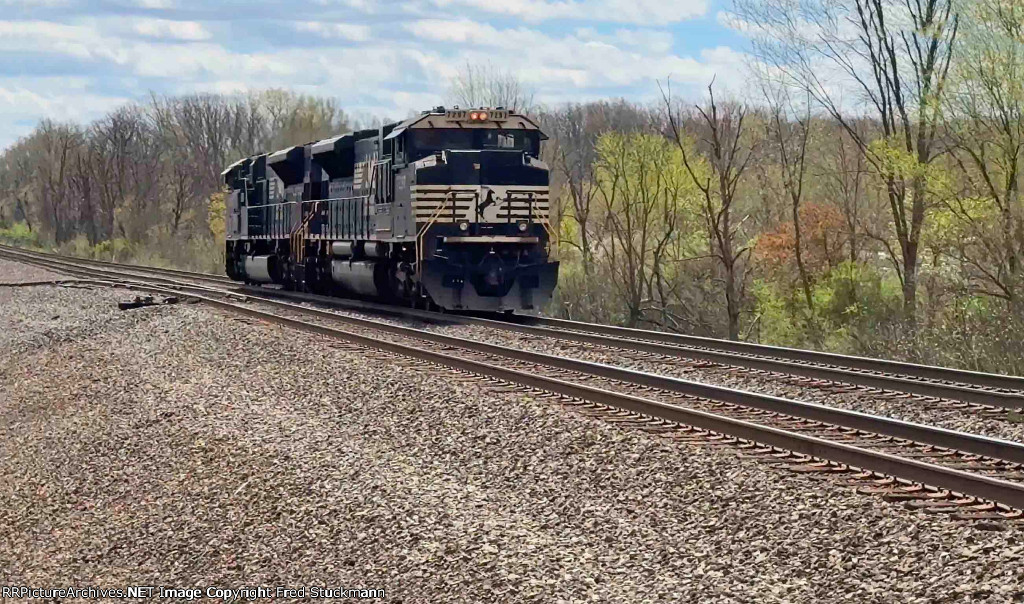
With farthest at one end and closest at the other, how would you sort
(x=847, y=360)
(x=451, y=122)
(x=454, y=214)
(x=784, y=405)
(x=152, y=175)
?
(x=152, y=175) → (x=451, y=122) → (x=454, y=214) → (x=847, y=360) → (x=784, y=405)

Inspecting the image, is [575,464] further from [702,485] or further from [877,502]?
[877,502]

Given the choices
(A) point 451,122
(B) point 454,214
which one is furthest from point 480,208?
(A) point 451,122

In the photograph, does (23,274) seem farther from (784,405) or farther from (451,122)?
(784,405)

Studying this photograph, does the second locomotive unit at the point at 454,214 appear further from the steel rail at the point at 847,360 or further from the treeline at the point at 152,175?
the treeline at the point at 152,175

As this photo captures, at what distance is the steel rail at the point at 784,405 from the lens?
757 centimetres

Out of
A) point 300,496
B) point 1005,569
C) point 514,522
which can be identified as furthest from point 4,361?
point 1005,569

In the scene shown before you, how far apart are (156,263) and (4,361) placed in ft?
103

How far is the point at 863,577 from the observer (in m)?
5.42

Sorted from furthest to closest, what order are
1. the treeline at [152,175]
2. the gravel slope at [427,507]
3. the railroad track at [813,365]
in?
the treeline at [152,175] → the railroad track at [813,365] → the gravel slope at [427,507]

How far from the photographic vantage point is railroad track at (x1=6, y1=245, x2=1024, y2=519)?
21.4 feet

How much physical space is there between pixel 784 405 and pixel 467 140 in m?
10.5

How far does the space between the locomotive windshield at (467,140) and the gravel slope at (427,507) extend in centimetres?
668

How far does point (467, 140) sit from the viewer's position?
→ 18.8m

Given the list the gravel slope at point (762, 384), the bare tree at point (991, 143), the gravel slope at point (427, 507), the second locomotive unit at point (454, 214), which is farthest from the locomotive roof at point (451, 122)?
the gravel slope at point (427, 507)
